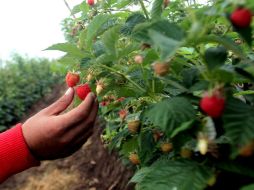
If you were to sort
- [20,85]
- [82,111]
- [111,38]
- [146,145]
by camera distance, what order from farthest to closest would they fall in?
[20,85] → [82,111] → [146,145] → [111,38]

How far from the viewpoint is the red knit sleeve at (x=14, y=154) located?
1.40 meters

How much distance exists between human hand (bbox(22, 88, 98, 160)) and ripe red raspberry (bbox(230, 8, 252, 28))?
2.15ft

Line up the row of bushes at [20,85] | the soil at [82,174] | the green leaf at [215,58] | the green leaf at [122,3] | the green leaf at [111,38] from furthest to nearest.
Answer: the row of bushes at [20,85], the soil at [82,174], the green leaf at [122,3], the green leaf at [111,38], the green leaf at [215,58]

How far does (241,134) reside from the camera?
66 centimetres

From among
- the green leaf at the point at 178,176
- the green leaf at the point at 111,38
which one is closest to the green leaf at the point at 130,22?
the green leaf at the point at 111,38

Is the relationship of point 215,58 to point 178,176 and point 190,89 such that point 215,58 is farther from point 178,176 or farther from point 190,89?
point 178,176

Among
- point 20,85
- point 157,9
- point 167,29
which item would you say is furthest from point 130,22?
point 20,85

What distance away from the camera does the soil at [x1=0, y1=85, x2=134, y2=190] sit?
328cm

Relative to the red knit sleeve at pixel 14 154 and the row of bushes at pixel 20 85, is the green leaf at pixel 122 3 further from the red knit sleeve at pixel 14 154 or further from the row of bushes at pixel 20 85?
the row of bushes at pixel 20 85

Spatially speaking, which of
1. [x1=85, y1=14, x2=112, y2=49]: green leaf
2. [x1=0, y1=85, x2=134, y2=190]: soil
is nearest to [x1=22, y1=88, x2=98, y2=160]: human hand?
[x1=85, y1=14, x2=112, y2=49]: green leaf

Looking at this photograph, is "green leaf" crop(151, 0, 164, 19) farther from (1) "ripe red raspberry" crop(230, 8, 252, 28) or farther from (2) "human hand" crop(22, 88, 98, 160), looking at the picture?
(1) "ripe red raspberry" crop(230, 8, 252, 28)

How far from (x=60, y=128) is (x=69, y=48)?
1.13 feet

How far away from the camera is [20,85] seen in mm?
7570

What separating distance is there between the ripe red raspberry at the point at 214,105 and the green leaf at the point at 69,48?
1.42 feet
